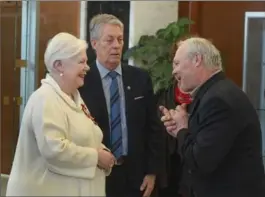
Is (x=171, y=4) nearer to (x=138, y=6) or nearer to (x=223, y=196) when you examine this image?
(x=138, y=6)

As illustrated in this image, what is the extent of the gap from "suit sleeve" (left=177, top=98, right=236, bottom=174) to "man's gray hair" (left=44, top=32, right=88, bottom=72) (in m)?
0.68

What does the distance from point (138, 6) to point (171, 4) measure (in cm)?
38

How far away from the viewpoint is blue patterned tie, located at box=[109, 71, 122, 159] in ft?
8.46

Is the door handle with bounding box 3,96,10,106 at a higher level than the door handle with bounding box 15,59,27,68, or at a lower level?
lower

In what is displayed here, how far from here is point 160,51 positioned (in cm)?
536

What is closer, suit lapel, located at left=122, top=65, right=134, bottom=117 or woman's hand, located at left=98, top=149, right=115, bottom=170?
woman's hand, located at left=98, top=149, right=115, bottom=170

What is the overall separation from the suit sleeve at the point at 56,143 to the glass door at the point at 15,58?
292 centimetres

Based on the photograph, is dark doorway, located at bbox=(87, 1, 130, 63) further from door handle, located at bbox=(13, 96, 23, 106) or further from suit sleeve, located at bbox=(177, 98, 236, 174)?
suit sleeve, located at bbox=(177, 98, 236, 174)

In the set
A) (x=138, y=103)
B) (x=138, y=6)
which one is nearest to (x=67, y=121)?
(x=138, y=103)

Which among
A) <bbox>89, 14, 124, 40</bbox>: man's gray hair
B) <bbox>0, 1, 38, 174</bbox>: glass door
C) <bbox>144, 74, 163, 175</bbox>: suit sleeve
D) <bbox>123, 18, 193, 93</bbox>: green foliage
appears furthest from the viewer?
<bbox>123, 18, 193, 93</bbox>: green foliage

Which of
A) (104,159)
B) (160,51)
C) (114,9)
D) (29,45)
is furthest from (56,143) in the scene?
(114,9)

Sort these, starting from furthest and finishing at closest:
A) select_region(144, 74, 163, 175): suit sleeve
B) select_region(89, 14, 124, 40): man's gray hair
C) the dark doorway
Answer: the dark doorway, select_region(144, 74, 163, 175): suit sleeve, select_region(89, 14, 124, 40): man's gray hair

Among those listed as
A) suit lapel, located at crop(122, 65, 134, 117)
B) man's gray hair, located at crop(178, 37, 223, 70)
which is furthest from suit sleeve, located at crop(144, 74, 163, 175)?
man's gray hair, located at crop(178, 37, 223, 70)

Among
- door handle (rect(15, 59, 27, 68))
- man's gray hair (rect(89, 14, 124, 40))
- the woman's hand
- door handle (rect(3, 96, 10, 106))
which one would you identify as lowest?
door handle (rect(3, 96, 10, 106))
